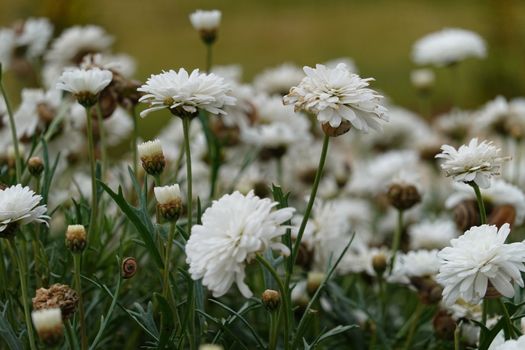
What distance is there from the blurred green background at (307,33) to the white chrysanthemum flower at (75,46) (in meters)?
2.87

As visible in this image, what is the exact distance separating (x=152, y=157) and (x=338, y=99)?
8.8 inches

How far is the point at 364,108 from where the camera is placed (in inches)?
34.7

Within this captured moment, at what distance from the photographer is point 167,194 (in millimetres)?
879

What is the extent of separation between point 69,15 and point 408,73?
2.93 m

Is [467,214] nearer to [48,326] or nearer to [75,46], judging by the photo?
[48,326]

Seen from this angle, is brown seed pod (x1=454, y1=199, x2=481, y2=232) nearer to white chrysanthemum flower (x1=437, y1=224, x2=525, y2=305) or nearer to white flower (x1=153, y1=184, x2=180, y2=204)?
white chrysanthemum flower (x1=437, y1=224, x2=525, y2=305)

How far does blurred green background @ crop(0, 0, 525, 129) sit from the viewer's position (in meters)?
5.68

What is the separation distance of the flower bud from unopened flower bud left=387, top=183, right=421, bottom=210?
652mm

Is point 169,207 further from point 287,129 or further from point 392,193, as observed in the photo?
point 287,129

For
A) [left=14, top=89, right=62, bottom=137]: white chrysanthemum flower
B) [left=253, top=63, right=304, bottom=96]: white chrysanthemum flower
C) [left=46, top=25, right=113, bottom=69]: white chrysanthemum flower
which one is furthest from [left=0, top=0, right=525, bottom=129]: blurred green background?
[left=14, top=89, right=62, bottom=137]: white chrysanthemum flower

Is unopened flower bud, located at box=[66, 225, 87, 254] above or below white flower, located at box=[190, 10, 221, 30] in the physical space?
below

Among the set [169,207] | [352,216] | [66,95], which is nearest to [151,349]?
[169,207]

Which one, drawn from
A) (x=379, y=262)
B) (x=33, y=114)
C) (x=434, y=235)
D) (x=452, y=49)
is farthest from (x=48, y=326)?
(x=452, y=49)

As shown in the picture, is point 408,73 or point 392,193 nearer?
point 392,193
